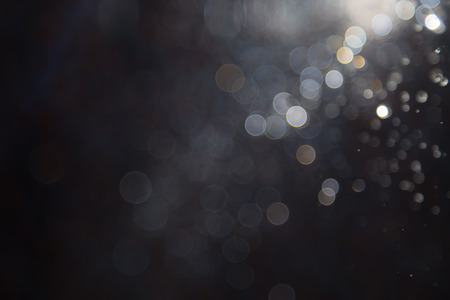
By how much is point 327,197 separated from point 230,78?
0.90ft

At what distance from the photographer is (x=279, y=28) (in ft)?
2.36

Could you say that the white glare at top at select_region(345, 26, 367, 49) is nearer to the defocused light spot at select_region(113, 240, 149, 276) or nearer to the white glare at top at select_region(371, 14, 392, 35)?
the white glare at top at select_region(371, 14, 392, 35)

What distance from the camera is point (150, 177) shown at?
596mm

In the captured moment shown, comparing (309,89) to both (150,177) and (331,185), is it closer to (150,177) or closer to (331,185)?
(331,185)

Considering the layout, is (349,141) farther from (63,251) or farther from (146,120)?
(63,251)

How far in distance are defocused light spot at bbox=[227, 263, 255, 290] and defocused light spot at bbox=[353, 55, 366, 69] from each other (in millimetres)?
430

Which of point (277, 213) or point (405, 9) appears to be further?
point (405, 9)

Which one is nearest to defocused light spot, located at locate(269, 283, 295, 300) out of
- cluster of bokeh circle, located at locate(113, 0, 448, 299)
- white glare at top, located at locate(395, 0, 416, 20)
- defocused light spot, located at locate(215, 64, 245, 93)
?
cluster of bokeh circle, located at locate(113, 0, 448, 299)

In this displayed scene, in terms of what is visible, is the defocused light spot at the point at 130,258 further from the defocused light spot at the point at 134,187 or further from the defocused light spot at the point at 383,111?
the defocused light spot at the point at 383,111

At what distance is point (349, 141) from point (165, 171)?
35 cm

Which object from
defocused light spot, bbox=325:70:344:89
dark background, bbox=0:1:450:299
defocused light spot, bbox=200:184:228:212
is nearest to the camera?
dark background, bbox=0:1:450:299

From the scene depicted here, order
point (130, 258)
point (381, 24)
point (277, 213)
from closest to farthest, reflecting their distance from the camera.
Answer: point (130, 258) → point (277, 213) → point (381, 24)

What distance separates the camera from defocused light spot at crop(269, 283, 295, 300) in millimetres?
646

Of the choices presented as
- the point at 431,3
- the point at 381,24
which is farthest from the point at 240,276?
the point at 431,3
